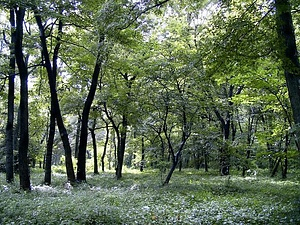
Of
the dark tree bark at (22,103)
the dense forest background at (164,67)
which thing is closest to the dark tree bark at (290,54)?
the dense forest background at (164,67)

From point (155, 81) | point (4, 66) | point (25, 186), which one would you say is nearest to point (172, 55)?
point (155, 81)

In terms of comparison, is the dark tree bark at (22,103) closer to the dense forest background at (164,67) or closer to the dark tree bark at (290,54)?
the dense forest background at (164,67)

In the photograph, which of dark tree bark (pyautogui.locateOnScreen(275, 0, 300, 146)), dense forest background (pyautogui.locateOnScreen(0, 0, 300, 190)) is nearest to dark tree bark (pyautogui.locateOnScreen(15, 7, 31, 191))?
dense forest background (pyautogui.locateOnScreen(0, 0, 300, 190))

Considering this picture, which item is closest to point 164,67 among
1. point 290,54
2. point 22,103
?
point 22,103

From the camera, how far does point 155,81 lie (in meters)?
12.9

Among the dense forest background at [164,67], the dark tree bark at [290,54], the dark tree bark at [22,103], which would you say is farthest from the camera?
the dark tree bark at [22,103]

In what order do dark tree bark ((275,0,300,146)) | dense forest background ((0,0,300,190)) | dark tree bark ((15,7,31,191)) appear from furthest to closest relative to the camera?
dark tree bark ((15,7,31,191)) → dense forest background ((0,0,300,190)) → dark tree bark ((275,0,300,146))

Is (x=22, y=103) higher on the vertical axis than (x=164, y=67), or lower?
lower

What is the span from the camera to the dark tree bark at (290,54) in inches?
224

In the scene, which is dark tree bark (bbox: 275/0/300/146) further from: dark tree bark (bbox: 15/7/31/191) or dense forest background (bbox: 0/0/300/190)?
dark tree bark (bbox: 15/7/31/191)

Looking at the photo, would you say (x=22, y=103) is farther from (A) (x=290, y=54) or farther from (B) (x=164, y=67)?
(A) (x=290, y=54)

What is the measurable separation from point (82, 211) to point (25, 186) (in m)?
A: 4.91

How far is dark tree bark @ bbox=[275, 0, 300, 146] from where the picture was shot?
18.7 feet

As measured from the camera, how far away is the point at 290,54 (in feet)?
20.1
